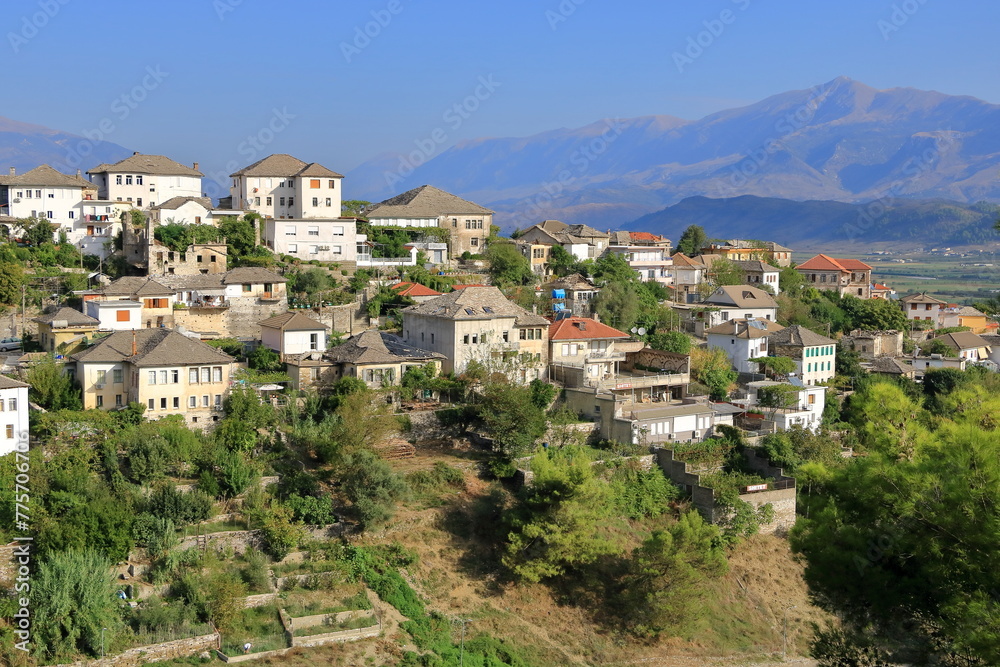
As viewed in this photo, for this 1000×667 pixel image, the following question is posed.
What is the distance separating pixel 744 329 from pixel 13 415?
33930mm

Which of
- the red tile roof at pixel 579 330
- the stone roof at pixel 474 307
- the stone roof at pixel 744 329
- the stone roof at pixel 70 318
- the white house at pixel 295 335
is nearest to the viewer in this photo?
the stone roof at pixel 70 318

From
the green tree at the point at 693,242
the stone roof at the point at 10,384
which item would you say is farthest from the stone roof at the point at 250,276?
the green tree at the point at 693,242

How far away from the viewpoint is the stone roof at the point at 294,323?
4184 centimetres

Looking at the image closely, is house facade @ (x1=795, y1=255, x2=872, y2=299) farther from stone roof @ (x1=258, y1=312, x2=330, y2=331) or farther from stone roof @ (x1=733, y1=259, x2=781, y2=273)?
stone roof @ (x1=258, y1=312, x2=330, y2=331)

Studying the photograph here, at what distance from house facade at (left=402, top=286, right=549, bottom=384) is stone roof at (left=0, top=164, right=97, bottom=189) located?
2153 cm

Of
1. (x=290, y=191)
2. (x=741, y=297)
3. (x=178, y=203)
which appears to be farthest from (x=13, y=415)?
(x=741, y=297)

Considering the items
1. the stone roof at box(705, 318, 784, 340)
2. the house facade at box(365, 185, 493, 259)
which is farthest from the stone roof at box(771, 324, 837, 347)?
the house facade at box(365, 185, 493, 259)

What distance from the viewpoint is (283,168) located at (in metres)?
59.2

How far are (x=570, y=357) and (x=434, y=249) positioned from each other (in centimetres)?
1586

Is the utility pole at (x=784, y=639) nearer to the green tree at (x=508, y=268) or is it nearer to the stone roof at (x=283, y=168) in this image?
the green tree at (x=508, y=268)

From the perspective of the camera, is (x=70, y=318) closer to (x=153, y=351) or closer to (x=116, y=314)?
(x=116, y=314)

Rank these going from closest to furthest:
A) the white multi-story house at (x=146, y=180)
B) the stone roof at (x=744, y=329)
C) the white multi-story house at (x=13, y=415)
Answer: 1. the white multi-story house at (x=13, y=415)
2. the stone roof at (x=744, y=329)
3. the white multi-story house at (x=146, y=180)

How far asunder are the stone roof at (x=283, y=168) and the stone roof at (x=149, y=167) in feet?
9.22

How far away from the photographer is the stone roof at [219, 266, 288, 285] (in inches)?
1843
